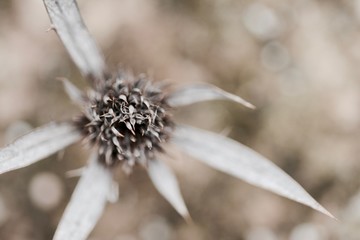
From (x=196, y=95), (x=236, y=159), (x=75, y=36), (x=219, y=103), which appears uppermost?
(x=75, y=36)

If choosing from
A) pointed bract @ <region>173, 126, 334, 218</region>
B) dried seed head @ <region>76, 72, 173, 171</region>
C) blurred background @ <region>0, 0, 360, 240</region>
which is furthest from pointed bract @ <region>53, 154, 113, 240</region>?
blurred background @ <region>0, 0, 360, 240</region>

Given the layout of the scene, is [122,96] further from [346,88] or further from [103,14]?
→ [346,88]

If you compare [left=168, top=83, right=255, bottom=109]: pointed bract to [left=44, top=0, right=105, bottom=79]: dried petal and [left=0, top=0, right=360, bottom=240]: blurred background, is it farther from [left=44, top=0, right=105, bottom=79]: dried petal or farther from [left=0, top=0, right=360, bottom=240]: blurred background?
[left=0, top=0, right=360, bottom=240]: blurred background

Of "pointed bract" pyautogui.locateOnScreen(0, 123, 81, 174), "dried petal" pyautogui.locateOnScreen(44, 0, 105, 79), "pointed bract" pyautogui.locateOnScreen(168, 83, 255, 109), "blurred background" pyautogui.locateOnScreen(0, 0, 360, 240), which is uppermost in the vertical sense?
"dried petal" pyautogui.locateOnScreen(44, 0, 105, 79)

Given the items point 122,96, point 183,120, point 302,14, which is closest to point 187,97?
point 122,96

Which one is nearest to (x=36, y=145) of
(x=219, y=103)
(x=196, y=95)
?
(x=196, y=95)

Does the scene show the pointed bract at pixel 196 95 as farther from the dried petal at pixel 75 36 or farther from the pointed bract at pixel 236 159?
the dried petal at pixel 75 36

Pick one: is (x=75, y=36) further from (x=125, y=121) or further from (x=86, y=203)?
(x=86, y=203)
